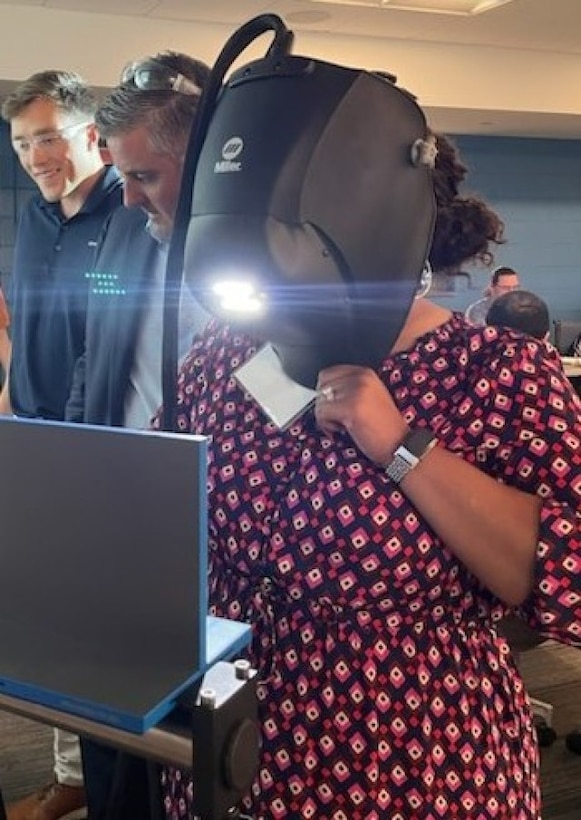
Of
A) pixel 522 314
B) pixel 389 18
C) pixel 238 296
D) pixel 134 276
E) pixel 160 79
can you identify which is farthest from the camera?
pixel 389 18

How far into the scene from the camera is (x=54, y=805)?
204 cm

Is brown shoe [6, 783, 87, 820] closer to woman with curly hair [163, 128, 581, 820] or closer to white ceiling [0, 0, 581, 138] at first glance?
woman with curly hair [163, 128, 581, 820]

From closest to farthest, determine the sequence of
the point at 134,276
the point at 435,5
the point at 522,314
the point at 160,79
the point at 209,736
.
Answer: the point at 209,736, the point at 160,79, the point at 134,276, the point at 522,314, the point at 435,5

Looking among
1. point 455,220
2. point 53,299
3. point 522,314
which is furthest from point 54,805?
point 522,314

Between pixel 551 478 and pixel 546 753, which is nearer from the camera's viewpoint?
pixel 551 478

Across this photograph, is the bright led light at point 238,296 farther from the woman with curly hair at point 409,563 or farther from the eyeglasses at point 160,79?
the eyeglasses at point 160,79

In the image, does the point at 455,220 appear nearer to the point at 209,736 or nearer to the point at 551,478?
the point at 551,478

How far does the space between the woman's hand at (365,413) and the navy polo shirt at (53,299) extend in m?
1.22

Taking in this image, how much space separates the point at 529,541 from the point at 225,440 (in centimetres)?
30

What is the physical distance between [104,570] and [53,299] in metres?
1.56

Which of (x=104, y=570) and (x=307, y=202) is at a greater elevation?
(x=307, y=202)

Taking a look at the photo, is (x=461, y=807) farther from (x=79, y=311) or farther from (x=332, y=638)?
(x=79, y=311)

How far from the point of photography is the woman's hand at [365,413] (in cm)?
76

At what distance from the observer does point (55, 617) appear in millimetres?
542
